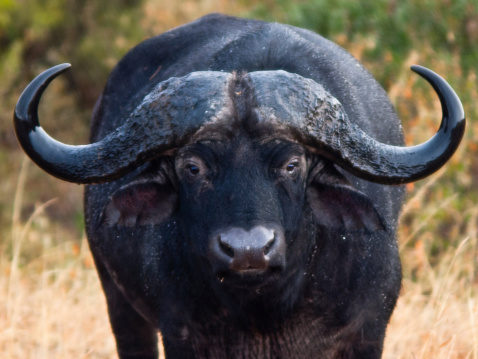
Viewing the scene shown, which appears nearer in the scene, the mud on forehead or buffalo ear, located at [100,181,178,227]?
the mud on forehead

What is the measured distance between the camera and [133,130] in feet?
12.7

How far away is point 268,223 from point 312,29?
5.43 m

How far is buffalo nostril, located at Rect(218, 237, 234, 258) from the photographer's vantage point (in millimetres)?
3529

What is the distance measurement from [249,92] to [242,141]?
8.4 inches

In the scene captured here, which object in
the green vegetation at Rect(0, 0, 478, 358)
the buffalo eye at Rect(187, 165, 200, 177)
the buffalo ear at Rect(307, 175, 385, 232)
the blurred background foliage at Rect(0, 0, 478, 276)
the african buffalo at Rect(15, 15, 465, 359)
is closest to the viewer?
the african buffalo at Rect(15, 15, 465, 359)

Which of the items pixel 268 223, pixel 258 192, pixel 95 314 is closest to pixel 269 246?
pixel 268 223

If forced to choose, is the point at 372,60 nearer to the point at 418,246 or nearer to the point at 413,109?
the point at 413,109

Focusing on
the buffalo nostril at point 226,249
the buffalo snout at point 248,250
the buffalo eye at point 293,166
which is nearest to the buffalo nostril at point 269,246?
the buffalo snout at point 248,250

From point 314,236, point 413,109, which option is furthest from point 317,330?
point 413,109

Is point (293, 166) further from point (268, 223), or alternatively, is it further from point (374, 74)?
point (374, 74)

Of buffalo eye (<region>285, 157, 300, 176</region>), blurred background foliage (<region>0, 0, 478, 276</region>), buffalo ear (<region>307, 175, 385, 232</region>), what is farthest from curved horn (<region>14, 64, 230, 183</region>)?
blurred background foliage (<region>0, 0, 478, 276</region>)

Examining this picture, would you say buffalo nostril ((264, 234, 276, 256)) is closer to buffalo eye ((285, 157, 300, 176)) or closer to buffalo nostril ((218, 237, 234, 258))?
buffalo nostril ((218, 237, 234, 258))

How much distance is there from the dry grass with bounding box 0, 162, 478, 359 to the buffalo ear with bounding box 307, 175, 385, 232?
1.00 m

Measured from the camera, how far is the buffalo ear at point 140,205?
409cm
